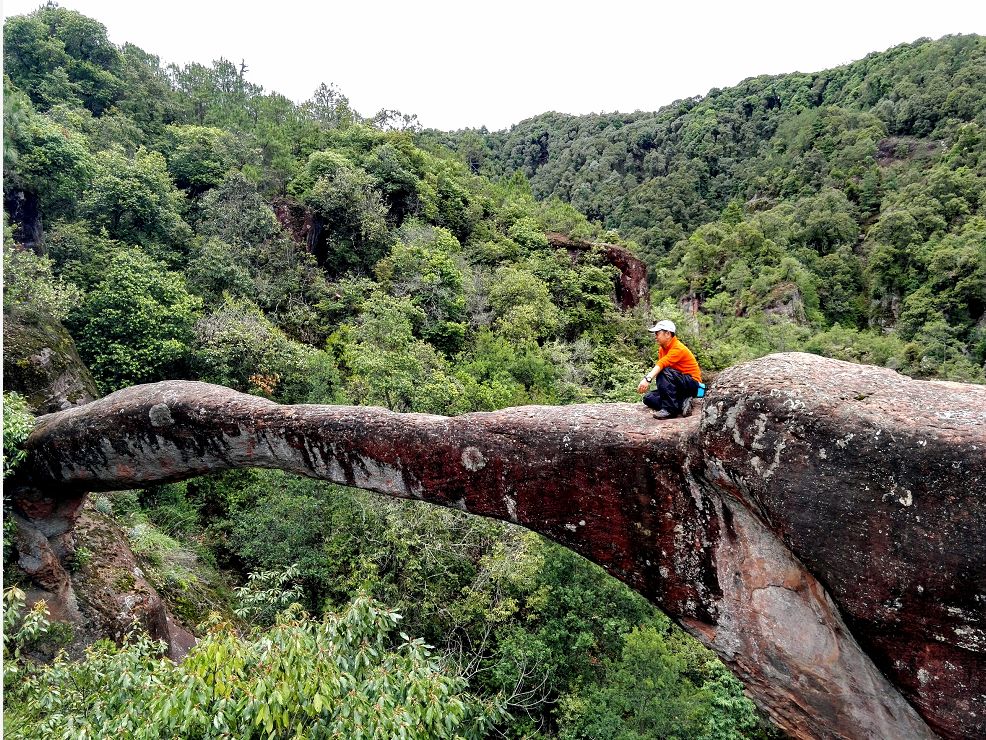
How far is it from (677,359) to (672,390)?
0.33 metres

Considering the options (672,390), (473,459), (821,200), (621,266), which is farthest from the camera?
(821,200)

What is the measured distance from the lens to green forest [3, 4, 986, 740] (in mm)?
5031

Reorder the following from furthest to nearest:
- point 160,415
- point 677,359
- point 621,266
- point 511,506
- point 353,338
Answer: point 621,266, point 353,338, point 160,415, point 511,506, point 677,359

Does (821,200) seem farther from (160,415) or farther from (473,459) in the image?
(160,415)

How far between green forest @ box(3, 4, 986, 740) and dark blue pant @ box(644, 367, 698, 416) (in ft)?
11.0

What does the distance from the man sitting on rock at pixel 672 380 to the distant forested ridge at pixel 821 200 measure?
2618 centimetres

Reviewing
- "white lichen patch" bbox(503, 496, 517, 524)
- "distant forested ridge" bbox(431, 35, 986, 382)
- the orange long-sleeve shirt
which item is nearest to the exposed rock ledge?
"white lichen patch" bbox(503, 496, 517, 524)

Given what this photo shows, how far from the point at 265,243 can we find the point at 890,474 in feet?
85.3

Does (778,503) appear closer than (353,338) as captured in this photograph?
Yes

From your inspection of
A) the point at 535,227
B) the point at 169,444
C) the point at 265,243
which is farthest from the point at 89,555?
the point at 535,227

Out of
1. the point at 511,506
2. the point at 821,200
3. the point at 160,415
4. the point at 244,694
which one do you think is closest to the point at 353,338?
the point at 160,415

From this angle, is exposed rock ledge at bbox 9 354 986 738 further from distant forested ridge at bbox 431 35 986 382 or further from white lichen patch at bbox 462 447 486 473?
distant forested ridge at bbox 431 35 986 382

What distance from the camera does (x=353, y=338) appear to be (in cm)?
2011

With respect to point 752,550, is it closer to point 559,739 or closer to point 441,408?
point 559,739
